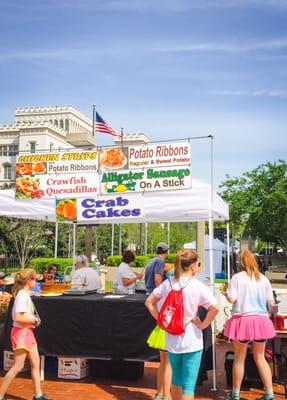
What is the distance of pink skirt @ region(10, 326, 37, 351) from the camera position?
5.38 metres

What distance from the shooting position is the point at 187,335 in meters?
3.97

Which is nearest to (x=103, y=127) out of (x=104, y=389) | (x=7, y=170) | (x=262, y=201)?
(x=104, y=389)

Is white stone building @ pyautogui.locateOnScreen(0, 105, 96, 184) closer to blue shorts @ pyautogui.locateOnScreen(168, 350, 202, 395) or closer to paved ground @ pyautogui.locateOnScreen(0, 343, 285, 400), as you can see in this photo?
paved ground @ pyautogui.locateOnScreen(0, 343, 285, 400)

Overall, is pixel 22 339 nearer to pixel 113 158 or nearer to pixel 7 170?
pixel 113 158

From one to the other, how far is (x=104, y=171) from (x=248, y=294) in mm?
3291

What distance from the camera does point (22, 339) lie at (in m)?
5.39

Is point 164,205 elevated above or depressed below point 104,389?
above

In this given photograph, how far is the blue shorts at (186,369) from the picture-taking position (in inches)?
153

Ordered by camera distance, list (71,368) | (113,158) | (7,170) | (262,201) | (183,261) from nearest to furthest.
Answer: (183,261) → (71,368) → (113,158) → (262,201) → (7,170)

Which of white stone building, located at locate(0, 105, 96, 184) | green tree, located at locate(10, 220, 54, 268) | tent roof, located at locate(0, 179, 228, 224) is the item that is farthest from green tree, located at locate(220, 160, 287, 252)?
white stone building, located at locate(0, 105, 96, 184)

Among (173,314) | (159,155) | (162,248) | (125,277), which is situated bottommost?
(173,314)

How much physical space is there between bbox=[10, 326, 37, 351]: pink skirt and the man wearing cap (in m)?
1.84

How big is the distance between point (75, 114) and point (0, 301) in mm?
101193

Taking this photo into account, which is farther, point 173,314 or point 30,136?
point 30,136
